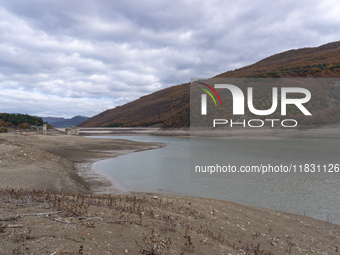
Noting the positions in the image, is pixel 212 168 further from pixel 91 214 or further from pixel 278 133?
pixel 278 133

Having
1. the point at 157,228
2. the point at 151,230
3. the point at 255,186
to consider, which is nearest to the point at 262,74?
the point at 255,186

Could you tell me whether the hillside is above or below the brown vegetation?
above

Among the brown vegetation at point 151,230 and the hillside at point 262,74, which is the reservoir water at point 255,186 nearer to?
the brown vegetation at point 151,230

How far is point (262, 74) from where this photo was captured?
7012 cm

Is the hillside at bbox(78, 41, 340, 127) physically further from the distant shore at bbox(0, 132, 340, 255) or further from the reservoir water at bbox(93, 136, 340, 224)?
the distant shore at bbox(0, 132, 340, 255)

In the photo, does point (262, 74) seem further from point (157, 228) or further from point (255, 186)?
point (157, 228)

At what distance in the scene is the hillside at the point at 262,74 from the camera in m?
66.2

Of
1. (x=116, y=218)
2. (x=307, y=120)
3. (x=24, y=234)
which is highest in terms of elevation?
(x=307, y=120)

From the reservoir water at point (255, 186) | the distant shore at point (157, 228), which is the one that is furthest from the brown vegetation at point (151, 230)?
the reservoir water at point (255, 186)

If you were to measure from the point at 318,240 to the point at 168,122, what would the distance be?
77.8 m

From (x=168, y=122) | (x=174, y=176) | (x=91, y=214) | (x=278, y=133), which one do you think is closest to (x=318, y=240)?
(x=91, y=214)

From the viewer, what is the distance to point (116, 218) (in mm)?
5250

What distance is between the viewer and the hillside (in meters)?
66.2

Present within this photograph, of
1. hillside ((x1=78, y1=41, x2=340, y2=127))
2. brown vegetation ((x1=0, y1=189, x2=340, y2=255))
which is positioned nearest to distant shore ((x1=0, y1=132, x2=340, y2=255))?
brown vegetation ((x1=0, y1=189, x2=340, y2=255))
